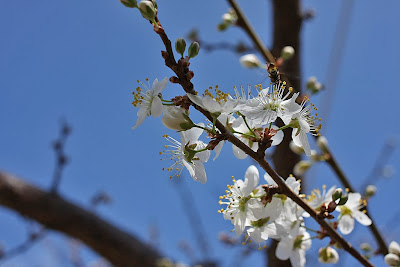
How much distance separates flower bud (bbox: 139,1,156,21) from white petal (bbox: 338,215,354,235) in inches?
29.4

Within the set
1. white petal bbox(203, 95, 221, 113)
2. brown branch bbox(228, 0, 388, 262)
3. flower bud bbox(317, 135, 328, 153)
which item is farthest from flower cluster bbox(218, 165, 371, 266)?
brown branch bbox(228, 0, 388, 262)

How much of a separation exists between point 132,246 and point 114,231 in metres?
0.14

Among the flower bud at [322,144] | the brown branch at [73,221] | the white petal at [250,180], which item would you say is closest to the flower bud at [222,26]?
the flower bud at [322,144]

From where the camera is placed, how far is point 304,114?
0.93 metres

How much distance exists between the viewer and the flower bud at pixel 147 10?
0.69 metres

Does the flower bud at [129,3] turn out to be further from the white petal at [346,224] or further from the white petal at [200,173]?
the white petal at [346,224]

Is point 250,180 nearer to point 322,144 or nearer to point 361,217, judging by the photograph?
point 361,217

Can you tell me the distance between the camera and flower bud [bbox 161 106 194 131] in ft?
2.36

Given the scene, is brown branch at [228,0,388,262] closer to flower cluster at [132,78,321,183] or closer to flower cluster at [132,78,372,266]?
flower cluster at [132,78,372,266]

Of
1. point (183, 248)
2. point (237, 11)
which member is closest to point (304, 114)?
point (237, 11)

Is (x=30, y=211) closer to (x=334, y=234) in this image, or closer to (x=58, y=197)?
(x=58, y=197)

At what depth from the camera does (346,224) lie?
107cm

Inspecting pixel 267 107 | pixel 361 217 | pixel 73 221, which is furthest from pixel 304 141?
pixel 73 221

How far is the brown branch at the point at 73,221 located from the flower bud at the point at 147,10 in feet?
6.17
